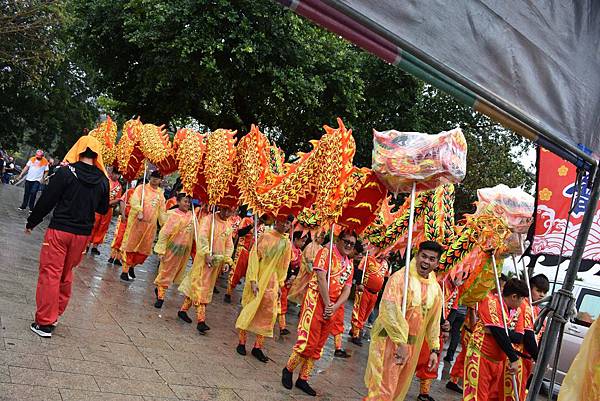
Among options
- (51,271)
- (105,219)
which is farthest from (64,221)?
(105,219)

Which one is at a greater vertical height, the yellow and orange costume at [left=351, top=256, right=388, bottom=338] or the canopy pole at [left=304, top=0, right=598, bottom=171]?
the canopy pole at [left=304, top=0, right=598, bottom=171]

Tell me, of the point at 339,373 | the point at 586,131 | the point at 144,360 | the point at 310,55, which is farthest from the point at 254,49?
the point at 586,131

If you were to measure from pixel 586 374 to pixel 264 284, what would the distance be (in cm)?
453

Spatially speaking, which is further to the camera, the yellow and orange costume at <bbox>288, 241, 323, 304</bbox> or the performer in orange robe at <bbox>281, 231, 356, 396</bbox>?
the yellow and orange costume at <bbox>288, 241, 323, 304</bbox>

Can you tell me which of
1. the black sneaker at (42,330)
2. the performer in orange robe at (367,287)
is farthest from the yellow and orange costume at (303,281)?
the black sneaker at (42,330)

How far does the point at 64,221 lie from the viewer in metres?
5.14

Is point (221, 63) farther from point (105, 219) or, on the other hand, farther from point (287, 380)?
point (287, 380)

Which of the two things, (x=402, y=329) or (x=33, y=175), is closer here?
(x=402, y=329)

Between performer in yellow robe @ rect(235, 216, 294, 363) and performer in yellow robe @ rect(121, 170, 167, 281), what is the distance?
11.3 feet

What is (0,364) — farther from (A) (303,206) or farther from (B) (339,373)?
(B) (339,373)

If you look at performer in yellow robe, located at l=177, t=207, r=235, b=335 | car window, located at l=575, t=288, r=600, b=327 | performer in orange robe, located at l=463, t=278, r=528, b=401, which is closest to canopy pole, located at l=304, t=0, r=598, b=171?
performer in orange robe, located at l=463, t=278, r=528, b=401

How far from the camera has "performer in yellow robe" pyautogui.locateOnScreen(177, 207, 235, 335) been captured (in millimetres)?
6988

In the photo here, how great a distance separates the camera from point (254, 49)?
12781mm

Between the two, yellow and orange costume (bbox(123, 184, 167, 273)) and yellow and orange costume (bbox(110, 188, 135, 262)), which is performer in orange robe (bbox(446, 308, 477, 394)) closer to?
yellow and orange costume (bbox(123, 184, 167, 273))
